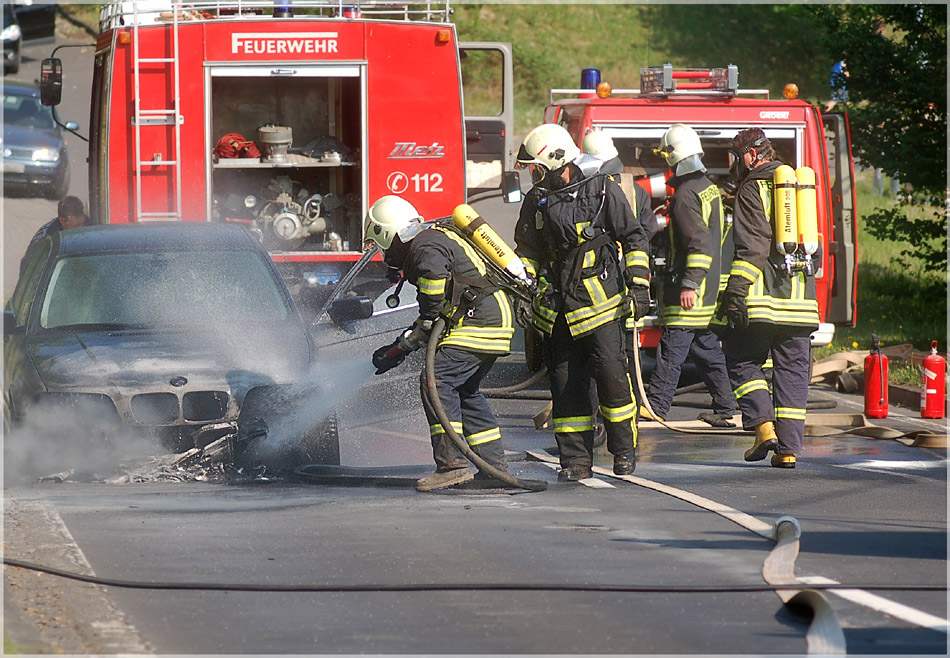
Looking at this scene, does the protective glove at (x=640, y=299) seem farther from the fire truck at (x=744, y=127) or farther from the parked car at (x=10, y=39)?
the parked car at (x=10, y=39)

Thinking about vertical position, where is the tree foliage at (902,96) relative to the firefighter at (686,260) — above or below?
above

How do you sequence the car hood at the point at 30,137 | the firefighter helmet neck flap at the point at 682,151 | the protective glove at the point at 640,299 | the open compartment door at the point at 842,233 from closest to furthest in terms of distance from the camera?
1. the protective glove at the point at 640,299
2. the firefighter helmet neck flap at the point at 682,151
3. the open compartment door at the point at 842,233
4. the car hood at the point at 30,137

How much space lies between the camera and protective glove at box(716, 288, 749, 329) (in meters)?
8.02

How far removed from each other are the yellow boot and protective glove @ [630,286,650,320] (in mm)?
1085

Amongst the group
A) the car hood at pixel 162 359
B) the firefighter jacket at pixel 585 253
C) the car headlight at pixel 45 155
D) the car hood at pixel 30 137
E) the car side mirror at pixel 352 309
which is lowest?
the car hood at pixel 162 359

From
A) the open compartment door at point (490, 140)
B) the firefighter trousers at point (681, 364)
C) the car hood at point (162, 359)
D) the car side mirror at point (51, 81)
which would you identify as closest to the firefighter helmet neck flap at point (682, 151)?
the firefighter trousers at point (681, 364)

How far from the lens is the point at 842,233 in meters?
11.6

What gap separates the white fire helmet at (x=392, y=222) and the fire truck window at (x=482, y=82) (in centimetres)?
2086

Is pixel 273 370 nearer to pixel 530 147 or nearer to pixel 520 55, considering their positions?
pixel 530 147

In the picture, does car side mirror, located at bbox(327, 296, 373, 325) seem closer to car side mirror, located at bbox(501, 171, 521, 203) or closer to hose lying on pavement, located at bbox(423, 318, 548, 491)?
hose lying on pavement, located at bbox(423, 318, 548, 491)

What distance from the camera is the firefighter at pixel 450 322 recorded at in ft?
23.9

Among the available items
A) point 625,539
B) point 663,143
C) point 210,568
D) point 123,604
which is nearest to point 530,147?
point 663,143

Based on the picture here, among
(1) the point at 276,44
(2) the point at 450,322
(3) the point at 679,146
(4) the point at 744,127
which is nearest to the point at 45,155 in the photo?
(1) the point at 276,44

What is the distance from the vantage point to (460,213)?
24.4 ft
